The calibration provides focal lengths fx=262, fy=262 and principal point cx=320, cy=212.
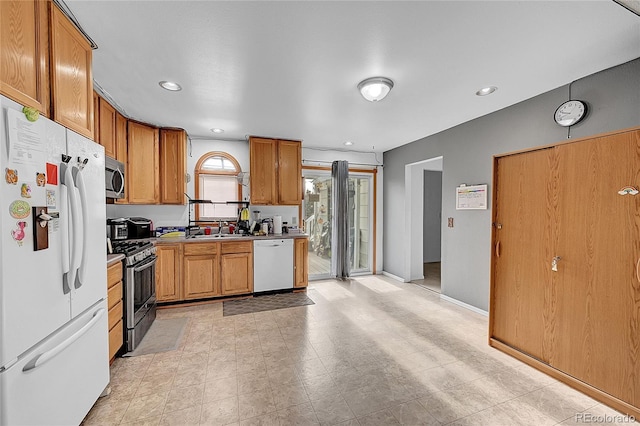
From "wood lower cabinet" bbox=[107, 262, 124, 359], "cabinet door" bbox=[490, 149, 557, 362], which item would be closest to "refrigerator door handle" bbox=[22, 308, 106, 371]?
"wood lower cabinet" bbox=[107, 262, 124, 359]

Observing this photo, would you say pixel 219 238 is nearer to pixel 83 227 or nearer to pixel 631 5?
pixel 83 227

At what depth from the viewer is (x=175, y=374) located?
216 cm

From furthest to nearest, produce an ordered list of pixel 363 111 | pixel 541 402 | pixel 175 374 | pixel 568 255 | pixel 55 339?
pixel 363 111 → pixel 175 374 → pixel 568 255 → pixel 541 402 → pixel 55 339

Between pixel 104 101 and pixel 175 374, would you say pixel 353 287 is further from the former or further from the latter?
pixel 104 101

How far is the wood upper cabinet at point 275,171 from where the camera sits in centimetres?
423

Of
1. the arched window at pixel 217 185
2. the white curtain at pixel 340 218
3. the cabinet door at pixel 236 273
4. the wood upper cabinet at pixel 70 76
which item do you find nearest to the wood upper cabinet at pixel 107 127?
the wood upper cabinet at pixel 70 76

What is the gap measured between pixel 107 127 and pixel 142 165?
0.75 metres

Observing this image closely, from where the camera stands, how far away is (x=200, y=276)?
369 centimetres

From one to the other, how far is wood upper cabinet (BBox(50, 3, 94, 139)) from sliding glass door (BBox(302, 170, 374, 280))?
3.59 metres

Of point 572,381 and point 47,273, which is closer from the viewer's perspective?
point 47,273

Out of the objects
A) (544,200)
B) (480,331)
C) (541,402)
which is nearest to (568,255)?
(544,200)

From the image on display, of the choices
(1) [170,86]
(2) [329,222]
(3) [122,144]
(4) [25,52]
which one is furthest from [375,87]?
(2) [329,222]

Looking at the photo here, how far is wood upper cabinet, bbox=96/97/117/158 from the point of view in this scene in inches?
109

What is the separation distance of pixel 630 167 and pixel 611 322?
1.05m
